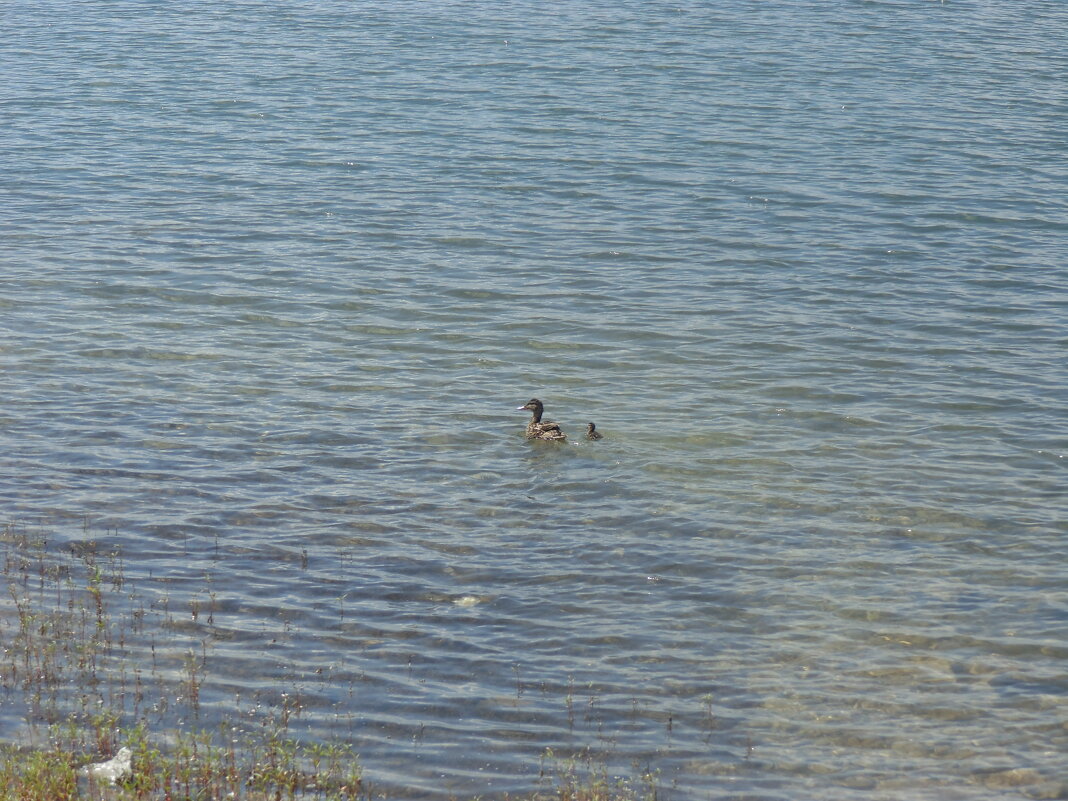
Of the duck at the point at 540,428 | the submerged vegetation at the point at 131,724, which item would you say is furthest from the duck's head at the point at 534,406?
the submerged vegetation at the point at 131,724

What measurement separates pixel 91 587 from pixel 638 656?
4231mm

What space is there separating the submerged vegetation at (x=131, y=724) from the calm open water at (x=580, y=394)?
0.93ft

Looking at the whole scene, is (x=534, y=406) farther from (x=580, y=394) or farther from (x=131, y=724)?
(x=131, y=724)

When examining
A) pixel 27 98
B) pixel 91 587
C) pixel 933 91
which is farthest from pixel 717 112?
pixel 91 587

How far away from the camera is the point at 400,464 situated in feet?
44.9

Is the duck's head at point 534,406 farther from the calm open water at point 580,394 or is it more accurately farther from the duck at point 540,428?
the calm open water at point 580,394

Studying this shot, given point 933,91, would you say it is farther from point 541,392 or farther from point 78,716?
point 78,716

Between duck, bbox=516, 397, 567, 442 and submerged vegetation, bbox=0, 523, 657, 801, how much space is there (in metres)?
4.65

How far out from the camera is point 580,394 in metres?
15.9

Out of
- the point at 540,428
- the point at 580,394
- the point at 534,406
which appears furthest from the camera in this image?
the point at 580,394

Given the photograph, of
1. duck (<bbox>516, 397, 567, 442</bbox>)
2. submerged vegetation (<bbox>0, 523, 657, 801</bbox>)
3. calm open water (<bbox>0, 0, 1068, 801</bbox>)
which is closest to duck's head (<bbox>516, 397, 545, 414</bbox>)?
duck (<bbox>516, 397, 567, 442</bbox>)

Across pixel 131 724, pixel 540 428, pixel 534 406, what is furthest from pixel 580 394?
pixel 131 724

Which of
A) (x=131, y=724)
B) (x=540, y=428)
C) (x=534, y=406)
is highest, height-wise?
(x=131, y=724)

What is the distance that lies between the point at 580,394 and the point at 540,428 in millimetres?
1695
